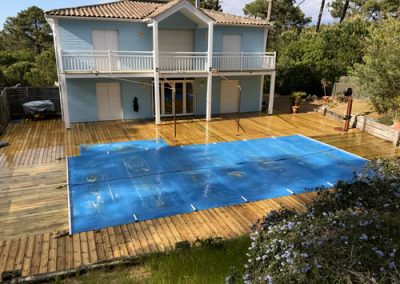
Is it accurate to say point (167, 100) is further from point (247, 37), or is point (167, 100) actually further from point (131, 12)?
point (247, 37)

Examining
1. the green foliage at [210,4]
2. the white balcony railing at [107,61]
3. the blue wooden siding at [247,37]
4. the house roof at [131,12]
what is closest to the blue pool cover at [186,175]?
the white balcony railing at [107,61]

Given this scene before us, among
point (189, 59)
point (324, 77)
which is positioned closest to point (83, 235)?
point (189, 59)

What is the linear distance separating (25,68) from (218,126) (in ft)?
67.6

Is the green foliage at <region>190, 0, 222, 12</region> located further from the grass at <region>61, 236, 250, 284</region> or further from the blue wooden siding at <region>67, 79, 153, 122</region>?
the grass at <region>61, 236, 250, 284</region>

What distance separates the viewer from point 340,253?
326 centimetres

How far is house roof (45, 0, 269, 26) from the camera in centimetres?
1571

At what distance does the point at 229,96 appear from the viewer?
20000 millimetres

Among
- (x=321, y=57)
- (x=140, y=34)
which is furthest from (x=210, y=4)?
(x=140, y=34)

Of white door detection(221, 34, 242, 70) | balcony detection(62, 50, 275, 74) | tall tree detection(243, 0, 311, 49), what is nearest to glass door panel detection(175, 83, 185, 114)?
balcony detection(62, 50, 275, 74)

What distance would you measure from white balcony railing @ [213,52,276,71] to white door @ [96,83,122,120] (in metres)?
5.63

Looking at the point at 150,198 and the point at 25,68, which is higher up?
the point at 25,68

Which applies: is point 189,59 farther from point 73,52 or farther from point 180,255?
point 180,255

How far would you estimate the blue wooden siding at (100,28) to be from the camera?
51.7 ft

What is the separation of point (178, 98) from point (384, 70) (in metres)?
10.8
